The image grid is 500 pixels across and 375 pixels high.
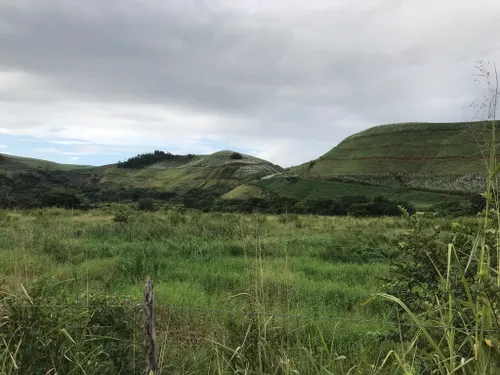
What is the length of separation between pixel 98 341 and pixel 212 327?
1454mm

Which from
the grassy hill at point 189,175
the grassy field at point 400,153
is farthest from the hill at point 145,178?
the grassy field at point 400,153

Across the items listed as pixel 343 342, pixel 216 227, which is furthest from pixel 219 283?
pixel 216 227

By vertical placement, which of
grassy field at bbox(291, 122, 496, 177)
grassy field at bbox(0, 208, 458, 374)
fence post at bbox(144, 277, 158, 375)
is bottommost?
grassy field at bbox(0, 208, 458, 374)

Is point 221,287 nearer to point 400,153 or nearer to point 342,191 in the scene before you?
point 342,191

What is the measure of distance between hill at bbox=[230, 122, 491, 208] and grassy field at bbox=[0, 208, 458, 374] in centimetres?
4886

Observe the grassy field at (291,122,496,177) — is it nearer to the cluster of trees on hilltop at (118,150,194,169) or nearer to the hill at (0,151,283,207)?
the hill at (0,151,283,207)

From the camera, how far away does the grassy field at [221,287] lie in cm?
368

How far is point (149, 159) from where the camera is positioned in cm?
15788

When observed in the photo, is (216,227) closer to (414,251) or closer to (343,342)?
(343,342)

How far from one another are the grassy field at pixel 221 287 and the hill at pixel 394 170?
1924 inches

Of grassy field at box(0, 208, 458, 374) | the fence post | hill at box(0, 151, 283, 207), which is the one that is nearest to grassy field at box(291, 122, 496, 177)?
hill at box(0, 151, 283, 207)

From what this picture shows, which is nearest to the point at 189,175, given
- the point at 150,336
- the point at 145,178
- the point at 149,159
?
the point at 145,178

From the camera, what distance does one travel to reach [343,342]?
203 inches

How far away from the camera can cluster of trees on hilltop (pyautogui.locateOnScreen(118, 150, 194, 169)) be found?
486 ft
